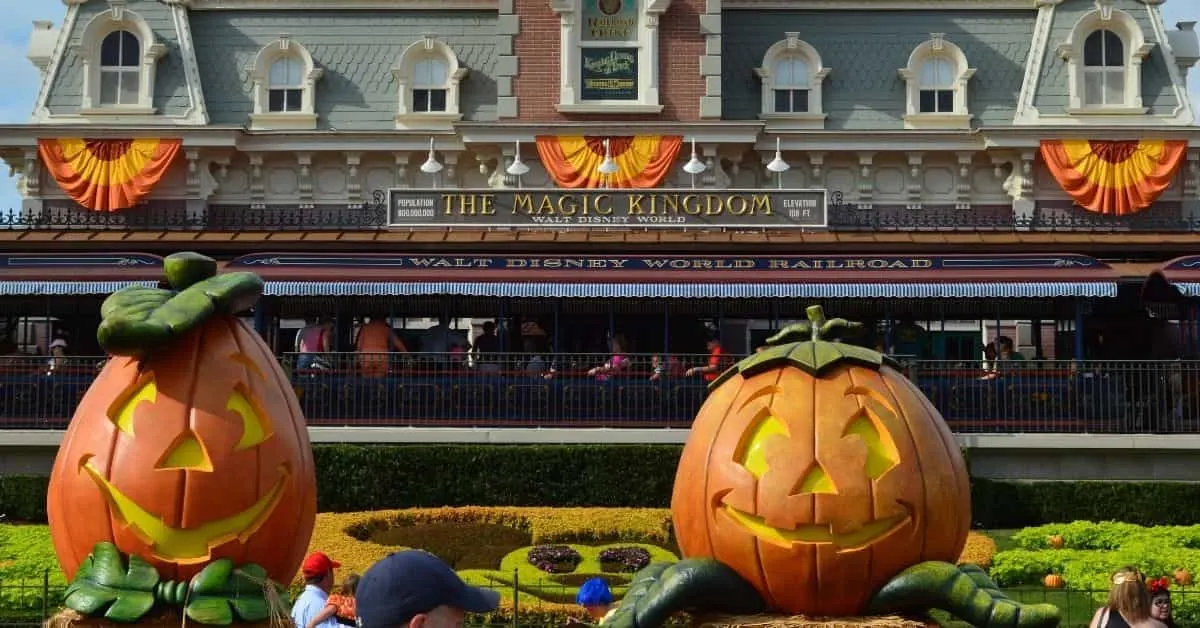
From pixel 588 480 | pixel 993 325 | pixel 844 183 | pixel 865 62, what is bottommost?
pixel 588 480

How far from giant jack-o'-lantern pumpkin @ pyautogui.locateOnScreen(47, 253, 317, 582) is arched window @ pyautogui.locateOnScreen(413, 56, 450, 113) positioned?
22104 millimetres

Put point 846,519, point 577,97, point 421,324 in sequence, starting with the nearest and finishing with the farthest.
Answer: point 846,519, point 577,97, point 421,324

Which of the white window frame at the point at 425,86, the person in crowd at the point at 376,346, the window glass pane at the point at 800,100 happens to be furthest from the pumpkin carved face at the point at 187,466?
the window glass pane at the point at 800,100

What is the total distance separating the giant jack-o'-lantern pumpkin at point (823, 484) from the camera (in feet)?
31.9

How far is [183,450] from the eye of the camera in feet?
30.0

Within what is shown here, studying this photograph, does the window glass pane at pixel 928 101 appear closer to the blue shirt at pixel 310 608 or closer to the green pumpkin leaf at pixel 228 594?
the blue shirt at pixel 310 608

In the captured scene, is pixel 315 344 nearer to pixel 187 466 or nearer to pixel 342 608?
pixel 342 608

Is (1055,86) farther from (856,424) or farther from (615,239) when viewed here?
(856,424)

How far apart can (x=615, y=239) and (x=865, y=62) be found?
8.43 metres

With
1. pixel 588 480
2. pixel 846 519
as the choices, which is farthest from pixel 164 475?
pixel 588 480

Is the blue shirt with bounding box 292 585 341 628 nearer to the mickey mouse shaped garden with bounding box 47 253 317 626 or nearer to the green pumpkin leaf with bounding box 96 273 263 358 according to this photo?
the mickey mouse shaped garden with bounding box 47 253 317 626

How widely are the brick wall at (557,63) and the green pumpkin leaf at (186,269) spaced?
20399 mm

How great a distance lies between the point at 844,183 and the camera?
30.7m

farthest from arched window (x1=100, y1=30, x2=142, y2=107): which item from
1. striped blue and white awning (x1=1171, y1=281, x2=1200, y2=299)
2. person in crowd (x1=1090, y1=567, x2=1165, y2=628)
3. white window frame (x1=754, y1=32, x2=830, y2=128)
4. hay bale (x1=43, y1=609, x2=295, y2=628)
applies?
person in crowd (x1=1090, y1=567, x2=1165, y2=628)
